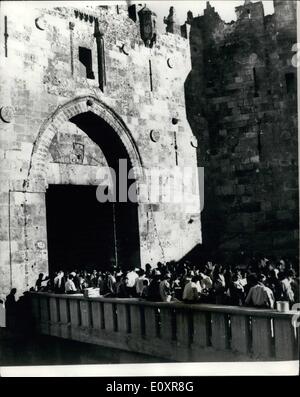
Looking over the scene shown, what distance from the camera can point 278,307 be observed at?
9.45m

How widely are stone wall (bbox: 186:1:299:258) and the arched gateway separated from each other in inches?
151

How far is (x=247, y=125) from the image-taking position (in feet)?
66.7

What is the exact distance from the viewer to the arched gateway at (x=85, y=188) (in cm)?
1617

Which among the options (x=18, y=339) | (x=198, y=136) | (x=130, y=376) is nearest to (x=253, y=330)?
(x=130, y=376)

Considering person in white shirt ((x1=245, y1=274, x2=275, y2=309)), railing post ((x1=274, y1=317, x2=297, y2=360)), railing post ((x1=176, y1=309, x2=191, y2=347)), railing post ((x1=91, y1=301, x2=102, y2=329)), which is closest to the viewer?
railing post ((x1=274, y1=317, x2=297, y2=360))

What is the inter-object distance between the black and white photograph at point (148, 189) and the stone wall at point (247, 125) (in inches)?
2.1

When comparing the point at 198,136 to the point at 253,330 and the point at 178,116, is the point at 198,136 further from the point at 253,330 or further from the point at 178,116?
the point at 253,330

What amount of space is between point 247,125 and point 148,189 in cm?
502

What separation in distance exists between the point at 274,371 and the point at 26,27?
11139 millimetres

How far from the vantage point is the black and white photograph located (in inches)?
428

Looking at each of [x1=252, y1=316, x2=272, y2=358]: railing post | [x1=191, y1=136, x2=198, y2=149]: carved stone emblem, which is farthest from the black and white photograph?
[x1=191, y1=136, x2=198, y2=149]: carved stone emblem

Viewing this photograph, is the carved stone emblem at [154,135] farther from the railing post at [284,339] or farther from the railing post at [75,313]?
the railing post at [284,339]

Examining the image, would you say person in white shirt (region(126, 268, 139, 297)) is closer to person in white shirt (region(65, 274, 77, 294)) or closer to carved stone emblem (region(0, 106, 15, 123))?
person in white shirt (region(65, 274, 77, 294))

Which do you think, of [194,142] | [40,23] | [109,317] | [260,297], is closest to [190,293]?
[260,297]
